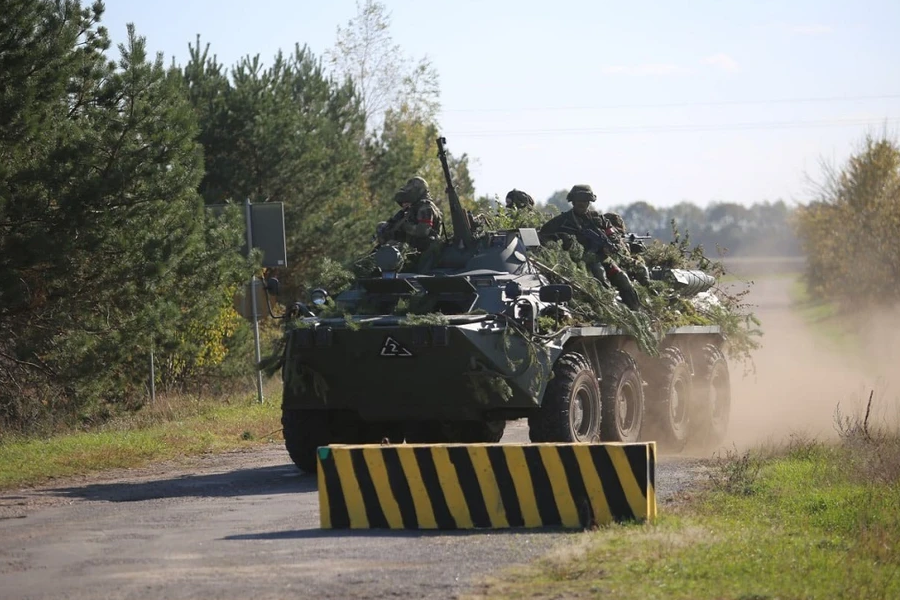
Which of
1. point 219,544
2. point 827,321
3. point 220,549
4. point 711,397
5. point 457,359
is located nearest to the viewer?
point 220,549

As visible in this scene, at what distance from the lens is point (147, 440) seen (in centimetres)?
1652

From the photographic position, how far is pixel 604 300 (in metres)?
14.3

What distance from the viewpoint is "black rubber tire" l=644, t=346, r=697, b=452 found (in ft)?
52.3

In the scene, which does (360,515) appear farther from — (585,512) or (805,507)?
(805,507)

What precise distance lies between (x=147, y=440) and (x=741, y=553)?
948cm

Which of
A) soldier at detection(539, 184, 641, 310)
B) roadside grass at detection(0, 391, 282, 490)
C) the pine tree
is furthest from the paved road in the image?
the pine tree

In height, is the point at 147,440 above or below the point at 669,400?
below

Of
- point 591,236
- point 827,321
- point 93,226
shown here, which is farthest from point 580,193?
point 827,321

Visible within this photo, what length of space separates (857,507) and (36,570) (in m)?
5.45

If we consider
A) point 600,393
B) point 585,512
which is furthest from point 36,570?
point 600,393

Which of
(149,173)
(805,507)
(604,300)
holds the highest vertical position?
(149,173)

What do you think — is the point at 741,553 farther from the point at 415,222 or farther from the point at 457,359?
the point at 415,222

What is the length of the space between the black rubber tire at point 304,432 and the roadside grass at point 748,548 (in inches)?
138

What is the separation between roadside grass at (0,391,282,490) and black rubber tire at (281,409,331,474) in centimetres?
218
